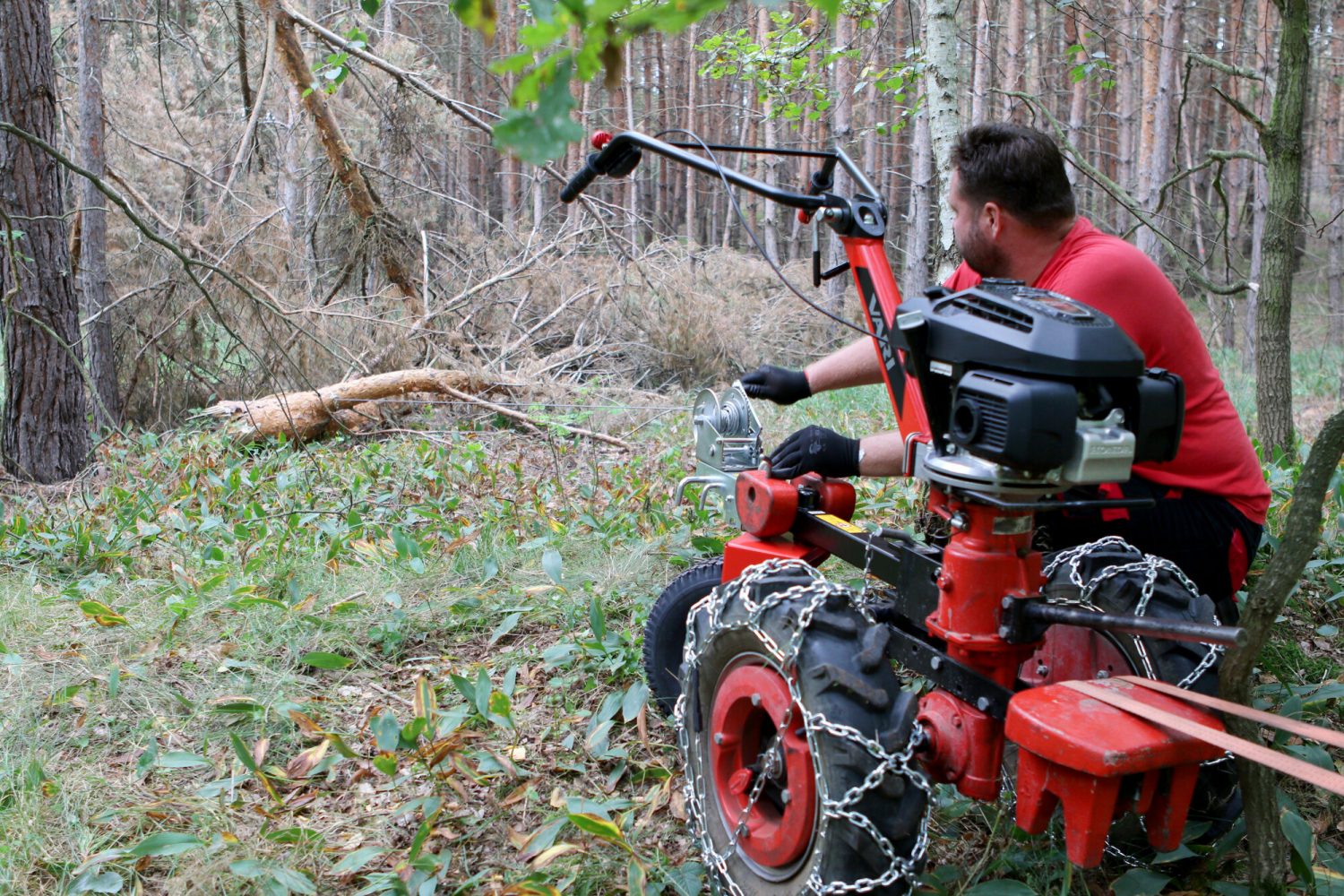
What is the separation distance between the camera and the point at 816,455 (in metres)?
2.74

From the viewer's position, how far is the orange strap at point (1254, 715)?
1.67 metres

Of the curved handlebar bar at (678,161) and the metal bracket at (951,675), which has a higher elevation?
the curved handlebar bar at (678,161)

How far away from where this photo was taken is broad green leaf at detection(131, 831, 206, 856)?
2.54m

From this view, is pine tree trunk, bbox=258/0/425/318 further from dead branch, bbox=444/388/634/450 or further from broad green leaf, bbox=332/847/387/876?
broad green leaf, bbox=332/847/387/876

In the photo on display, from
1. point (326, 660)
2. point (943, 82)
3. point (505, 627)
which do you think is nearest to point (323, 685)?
point (326, 660)

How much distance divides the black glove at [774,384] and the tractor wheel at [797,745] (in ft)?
2.70

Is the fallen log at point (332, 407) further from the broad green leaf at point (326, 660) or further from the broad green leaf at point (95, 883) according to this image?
the broad green leaf at point (95, 883)

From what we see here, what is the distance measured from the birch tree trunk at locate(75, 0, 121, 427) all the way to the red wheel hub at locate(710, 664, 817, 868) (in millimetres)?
6719

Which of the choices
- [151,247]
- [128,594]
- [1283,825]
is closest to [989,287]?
[1283,825]

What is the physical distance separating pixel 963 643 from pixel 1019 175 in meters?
1.49

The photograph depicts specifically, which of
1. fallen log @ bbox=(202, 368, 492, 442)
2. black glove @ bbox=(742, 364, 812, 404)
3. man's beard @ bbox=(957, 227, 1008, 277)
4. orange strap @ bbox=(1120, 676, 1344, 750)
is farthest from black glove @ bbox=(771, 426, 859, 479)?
fallen log @ bbox=(202, 368, 492, 442)

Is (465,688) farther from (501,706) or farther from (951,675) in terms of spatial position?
(951,675)

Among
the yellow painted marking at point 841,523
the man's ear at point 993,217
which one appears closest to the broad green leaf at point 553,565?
the yellow painted marking at point 841,523

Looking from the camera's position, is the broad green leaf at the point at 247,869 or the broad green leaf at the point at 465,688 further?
the broad green leaf at the point at 465,688
